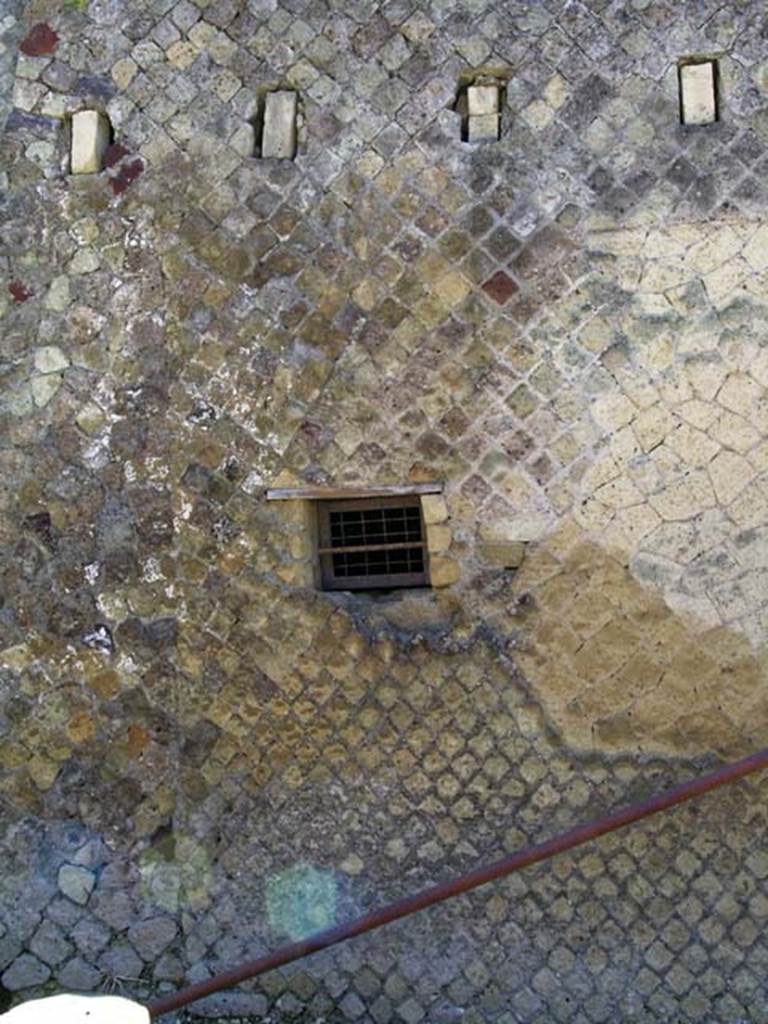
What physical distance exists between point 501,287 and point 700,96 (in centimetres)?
111

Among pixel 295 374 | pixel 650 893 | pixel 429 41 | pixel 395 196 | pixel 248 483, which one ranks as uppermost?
pixel 429 41

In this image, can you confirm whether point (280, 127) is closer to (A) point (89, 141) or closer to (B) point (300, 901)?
(A) point (89, 141)

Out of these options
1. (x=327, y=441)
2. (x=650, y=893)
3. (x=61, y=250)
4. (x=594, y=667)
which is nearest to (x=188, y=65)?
(x=61, y=250)

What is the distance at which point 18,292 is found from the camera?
6.39 meters

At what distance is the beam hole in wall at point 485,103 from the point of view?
233 inches

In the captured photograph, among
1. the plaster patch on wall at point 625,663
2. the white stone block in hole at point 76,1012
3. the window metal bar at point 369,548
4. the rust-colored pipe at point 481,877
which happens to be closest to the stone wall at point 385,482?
the plaster patch on wall at point 625,663

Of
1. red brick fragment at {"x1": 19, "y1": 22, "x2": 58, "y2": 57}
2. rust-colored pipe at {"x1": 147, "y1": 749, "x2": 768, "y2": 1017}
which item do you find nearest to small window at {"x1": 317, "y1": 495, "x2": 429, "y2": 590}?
rust-colored pipe at {"x1": 147, "y1": 749, "x2": 768, "y2": 1017}

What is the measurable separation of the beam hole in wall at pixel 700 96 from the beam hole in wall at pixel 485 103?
739mm

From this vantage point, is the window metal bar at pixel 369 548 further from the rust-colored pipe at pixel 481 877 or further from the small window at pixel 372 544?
the rust-colored pipe at pixel 481 877

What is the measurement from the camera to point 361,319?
600 cm

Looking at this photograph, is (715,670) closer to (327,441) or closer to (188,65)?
(327,441)

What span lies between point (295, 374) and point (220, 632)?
1.17 m

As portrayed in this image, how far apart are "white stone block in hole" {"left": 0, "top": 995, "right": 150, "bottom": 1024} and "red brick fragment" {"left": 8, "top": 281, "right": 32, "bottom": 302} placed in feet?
11.8

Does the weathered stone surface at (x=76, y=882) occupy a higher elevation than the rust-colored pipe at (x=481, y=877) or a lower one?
lower
